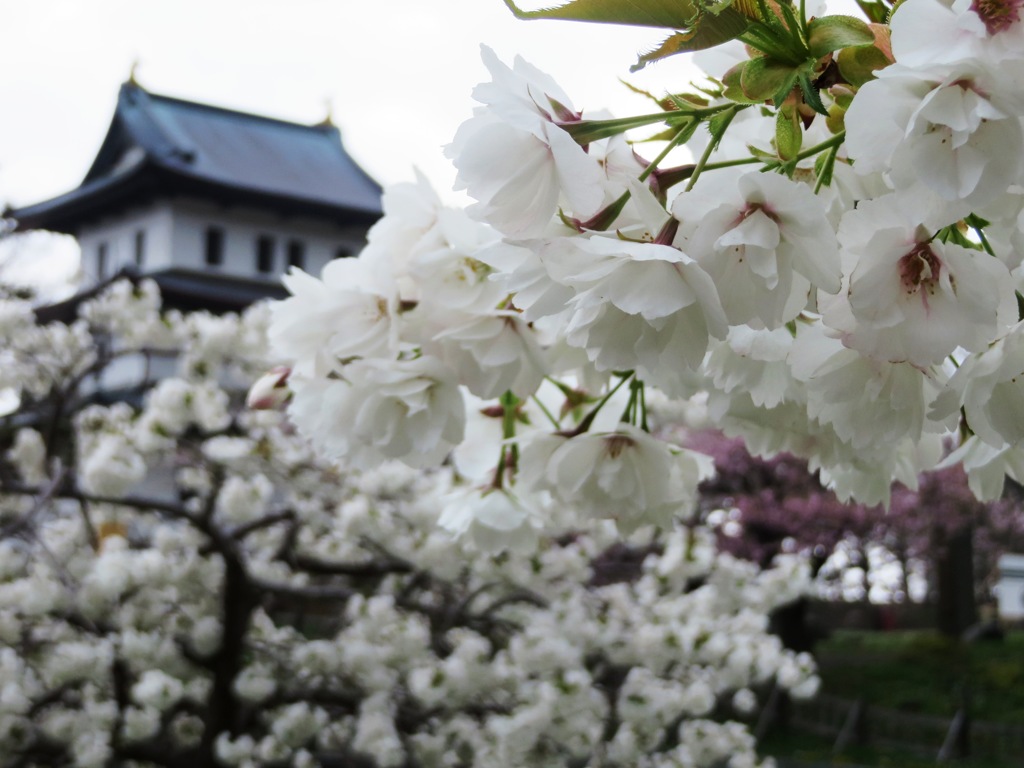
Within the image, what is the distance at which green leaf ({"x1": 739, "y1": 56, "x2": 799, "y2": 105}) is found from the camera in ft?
1.89

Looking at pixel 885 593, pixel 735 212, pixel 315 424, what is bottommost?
pixel 885 593

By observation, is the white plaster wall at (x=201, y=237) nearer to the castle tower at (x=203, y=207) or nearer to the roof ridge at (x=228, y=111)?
the castle tower at (x=203, y=207)

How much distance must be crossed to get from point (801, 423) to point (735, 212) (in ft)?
1.09

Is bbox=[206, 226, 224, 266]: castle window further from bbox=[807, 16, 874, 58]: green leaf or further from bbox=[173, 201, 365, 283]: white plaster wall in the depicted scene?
bbox=[807, 16, 874, 58]: green leaf

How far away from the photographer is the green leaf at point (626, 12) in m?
0.56

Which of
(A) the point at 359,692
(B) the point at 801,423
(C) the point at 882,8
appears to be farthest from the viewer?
(A) the point at 359,692

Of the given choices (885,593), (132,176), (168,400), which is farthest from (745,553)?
(885,593)

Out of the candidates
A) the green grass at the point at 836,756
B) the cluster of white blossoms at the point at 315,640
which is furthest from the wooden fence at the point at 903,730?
the cluster of white blossoms at the point at 315,640

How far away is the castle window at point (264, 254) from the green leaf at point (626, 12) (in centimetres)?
1726

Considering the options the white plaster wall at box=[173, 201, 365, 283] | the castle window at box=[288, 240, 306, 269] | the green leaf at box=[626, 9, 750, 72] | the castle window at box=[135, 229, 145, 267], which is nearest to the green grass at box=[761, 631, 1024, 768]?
the green leaf at box=[626, 9, 750, 72]

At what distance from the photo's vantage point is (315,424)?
890 millimetres

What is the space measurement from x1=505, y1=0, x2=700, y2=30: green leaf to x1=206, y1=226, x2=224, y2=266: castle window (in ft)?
55.8

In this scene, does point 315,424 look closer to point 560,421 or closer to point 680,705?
point 560,421

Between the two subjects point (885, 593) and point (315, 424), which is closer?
point (315, 424)
